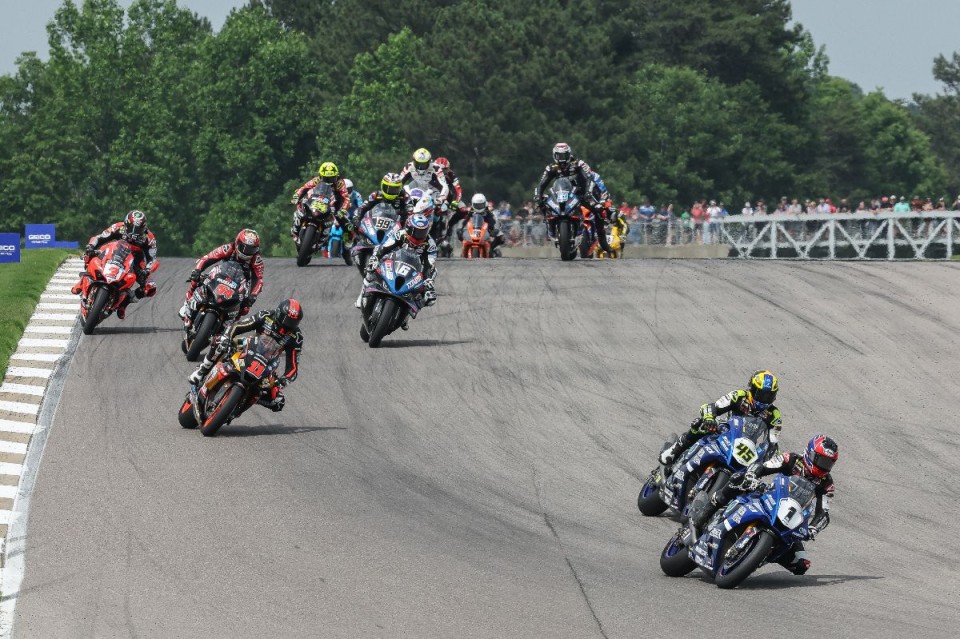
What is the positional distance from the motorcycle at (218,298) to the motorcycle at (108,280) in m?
2.16

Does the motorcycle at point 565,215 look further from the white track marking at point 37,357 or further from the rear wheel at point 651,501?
the rear wheel at point 651,501

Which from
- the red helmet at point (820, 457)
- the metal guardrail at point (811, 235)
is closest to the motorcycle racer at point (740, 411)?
the red helmet at point (820, 457)

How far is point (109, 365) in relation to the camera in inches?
854

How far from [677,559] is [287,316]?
19.6 feet

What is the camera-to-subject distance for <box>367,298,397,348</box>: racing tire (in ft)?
75.3

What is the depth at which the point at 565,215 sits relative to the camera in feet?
98.3

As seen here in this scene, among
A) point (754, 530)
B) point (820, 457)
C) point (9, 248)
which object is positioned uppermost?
point (820, 457)

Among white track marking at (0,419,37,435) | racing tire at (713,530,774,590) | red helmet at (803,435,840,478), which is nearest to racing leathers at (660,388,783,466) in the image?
red helmet at (803,435,840,478)

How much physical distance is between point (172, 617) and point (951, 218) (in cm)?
3295

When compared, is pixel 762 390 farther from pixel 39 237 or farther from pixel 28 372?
pixel 39 237

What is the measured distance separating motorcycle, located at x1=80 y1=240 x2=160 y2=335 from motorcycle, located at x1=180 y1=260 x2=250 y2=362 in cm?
216

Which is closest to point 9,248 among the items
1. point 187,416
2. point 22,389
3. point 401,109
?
point 22,389

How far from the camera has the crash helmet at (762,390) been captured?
1433cm

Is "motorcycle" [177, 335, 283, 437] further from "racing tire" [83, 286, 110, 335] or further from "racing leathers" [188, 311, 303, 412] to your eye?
"racing tire" [83, 286, 110, 335]
